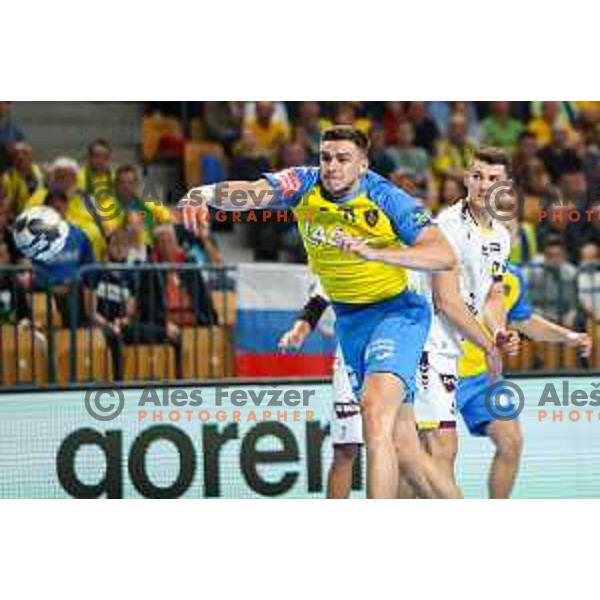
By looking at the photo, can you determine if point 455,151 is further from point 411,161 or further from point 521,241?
point 521,241

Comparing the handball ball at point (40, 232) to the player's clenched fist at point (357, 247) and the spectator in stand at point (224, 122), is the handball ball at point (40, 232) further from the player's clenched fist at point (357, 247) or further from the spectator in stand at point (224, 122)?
the player's clenched fist at point (357, 247)

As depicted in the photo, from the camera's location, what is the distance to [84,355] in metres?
12.2

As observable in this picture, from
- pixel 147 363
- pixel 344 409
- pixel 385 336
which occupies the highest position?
pixel 385 336

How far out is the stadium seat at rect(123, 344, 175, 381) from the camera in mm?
12070

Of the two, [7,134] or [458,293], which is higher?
[7,134]

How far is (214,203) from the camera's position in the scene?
1194cm

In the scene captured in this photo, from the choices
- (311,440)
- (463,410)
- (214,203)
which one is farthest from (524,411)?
(214,203)

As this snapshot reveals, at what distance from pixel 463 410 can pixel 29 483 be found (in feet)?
7.16

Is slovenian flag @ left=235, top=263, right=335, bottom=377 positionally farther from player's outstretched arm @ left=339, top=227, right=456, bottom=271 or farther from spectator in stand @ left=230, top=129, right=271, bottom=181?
spectator in stand @ left=230, top=129, right=271, bottom=181


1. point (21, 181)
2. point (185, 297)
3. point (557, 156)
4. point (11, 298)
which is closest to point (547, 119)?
point (557, 156)

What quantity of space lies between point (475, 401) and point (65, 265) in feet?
7.07

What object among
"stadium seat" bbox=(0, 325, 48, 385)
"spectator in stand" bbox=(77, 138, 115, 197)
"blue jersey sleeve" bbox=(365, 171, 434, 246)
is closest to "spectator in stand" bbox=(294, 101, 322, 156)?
"blue jersey sleeve" bbox=(365, 171, 434, 246)

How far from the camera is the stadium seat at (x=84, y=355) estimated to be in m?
12.1

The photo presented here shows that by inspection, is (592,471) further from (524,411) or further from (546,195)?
(546,195)
